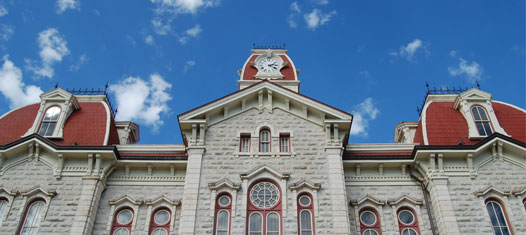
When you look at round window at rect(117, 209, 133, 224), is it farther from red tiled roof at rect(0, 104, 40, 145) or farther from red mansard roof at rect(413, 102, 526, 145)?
red mansard roof at rect(413, 102, 526, 145)

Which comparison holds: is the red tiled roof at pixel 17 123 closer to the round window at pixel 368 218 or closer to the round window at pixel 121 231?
the round window at pixel 121 231

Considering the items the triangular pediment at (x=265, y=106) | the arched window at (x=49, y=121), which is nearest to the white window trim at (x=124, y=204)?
the triangular pediment at (x=265, y=106)

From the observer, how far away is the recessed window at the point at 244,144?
20.5 meters

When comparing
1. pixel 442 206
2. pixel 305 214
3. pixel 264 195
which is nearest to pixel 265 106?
pixel 264 195

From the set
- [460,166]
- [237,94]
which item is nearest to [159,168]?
[237,94]

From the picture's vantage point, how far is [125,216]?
19.7m

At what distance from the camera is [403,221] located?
63.7ft

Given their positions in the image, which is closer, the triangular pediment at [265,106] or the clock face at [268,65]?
the triangular pediment at [265,106]

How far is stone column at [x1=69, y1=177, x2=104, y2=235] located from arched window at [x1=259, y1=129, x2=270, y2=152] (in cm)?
712

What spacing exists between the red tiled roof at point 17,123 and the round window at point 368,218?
1611 centimetres

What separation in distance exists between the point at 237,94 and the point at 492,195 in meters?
11.7

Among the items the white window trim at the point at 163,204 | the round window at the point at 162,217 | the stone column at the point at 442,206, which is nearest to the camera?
the stone column at the point at 442,206

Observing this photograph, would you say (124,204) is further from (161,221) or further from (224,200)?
(224,200)

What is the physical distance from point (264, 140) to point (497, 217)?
1012cm
